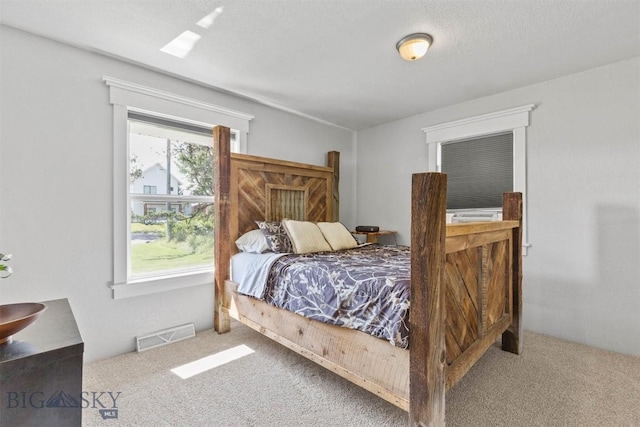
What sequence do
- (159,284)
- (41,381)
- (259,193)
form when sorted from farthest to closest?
(259,193) → (159,284) → (41,381)

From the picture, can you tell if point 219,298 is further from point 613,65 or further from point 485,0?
point 613,65

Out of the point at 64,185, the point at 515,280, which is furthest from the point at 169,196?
the point at 515,280

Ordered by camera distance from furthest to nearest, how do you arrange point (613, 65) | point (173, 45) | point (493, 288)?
1. point (613, 65)
2. point (173, 45)
3. point (493, 288)

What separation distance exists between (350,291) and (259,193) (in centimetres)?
184

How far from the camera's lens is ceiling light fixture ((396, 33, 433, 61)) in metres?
2.11

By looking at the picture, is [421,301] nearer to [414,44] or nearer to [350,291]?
[350,291]

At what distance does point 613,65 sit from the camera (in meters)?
2.56

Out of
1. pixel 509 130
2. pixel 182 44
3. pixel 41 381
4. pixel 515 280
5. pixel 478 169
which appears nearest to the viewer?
pixel 41 381

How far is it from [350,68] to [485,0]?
3.60 ft

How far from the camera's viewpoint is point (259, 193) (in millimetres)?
3277

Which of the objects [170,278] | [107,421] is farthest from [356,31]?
[107,421]

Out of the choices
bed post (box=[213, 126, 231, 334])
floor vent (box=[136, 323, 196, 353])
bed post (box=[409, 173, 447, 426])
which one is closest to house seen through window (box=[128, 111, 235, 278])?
bed post (box=[213, 126, 231, 334])

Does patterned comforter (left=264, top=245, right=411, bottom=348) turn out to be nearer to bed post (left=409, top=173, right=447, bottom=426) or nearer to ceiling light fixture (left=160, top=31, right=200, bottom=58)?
bed post (left=409, top=173, right=447, bottom=426)

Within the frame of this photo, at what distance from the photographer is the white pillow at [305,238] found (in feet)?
9.31
